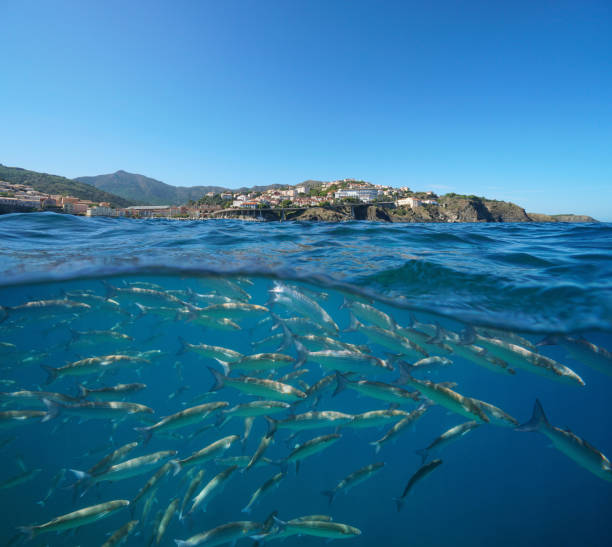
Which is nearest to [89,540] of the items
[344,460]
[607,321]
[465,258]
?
[344,460]

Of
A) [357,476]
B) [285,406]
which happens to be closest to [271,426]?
[285,406]

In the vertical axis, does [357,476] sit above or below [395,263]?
below

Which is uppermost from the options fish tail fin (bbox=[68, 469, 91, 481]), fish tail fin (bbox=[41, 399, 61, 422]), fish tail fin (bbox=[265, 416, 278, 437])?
fish tail fin (bbox=[265, 416, 278, 437])

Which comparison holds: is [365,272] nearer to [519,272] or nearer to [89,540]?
[519,272]

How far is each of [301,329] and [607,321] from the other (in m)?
6.78

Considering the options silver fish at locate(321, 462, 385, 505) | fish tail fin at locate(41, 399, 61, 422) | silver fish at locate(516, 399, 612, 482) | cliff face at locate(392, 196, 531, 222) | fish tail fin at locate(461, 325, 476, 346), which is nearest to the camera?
silver fish at locate(516, 399, 612, 482)

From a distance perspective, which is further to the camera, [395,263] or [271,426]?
[395,263]

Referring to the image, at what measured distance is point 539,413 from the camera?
4102 millimetres

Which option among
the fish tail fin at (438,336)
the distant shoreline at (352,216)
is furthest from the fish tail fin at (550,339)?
the distant shoreline at (352,216)

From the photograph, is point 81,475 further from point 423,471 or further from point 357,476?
point 423,471

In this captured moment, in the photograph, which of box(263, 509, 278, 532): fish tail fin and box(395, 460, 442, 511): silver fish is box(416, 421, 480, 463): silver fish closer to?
box(395, 460, 442, 511): silver fish

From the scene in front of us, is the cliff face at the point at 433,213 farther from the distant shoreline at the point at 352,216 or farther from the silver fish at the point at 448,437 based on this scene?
the silver fish at the point at 448,437

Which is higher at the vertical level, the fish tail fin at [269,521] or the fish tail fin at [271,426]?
the fish tail fin at [271,426]

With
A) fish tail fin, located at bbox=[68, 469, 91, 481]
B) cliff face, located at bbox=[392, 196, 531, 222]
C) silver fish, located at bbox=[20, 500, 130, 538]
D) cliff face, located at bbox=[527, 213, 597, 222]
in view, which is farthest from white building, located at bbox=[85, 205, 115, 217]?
cliff face, located at bbox=[527, 213, 597, 222]
